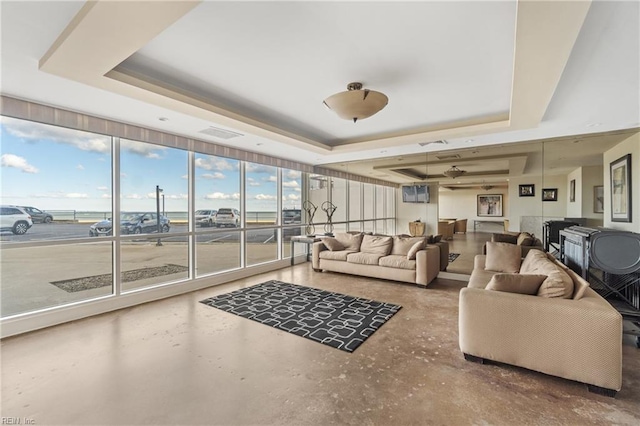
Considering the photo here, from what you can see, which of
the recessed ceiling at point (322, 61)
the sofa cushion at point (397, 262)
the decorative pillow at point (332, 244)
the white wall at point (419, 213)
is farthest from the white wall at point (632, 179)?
the decorative pillow at point (332, 244)

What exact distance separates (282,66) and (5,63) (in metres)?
2.28

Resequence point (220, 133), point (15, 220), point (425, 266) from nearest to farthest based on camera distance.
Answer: point (15, 220), point (220, 133), point (425, 266)

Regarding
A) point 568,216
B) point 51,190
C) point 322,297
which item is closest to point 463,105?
point 568,216

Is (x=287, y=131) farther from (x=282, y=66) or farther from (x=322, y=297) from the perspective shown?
(x=322, y=297)

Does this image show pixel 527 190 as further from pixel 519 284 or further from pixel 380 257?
pixel 519 284

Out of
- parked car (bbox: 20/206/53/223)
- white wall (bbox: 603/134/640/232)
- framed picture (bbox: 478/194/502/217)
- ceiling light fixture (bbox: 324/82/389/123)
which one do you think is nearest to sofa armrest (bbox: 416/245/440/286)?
framed picture (bbox: 478/194/502/217)

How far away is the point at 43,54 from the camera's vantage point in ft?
7.30

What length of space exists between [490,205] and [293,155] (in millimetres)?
3954

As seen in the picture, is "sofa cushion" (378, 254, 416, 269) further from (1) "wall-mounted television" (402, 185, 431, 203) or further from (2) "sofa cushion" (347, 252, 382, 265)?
(1) "wall-mounted television" (402, 185, 431, 203)

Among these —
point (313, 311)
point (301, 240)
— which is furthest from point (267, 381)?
point (301, 240)

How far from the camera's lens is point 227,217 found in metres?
5.61

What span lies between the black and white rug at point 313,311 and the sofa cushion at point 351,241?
156 cm

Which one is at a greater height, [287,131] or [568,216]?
[287,131]

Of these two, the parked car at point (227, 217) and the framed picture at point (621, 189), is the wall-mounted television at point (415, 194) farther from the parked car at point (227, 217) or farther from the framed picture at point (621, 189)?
the parked car at point (227, 217)
